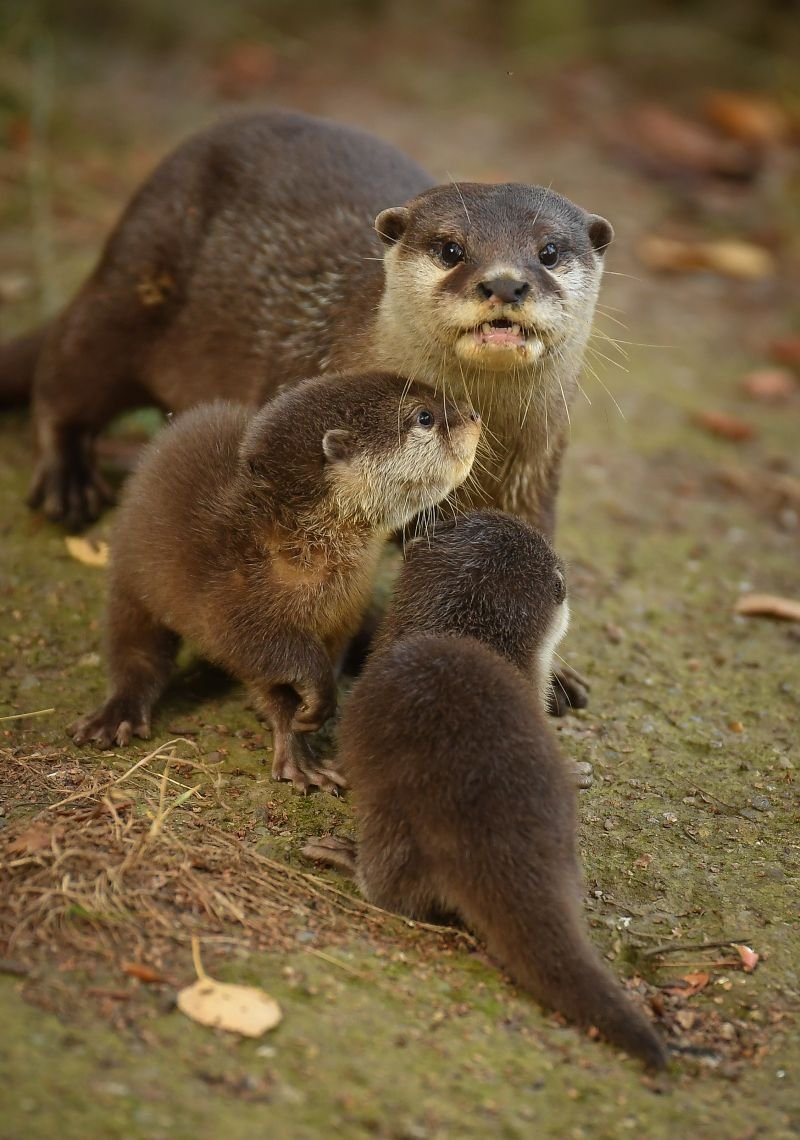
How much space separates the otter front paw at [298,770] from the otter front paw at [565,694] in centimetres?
60

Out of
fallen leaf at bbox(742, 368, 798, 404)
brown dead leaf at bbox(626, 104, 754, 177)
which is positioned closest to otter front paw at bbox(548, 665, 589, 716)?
fallen leaf at bbox(742, 368, 798, 404)

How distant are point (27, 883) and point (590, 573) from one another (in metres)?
2.13

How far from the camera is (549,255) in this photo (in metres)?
3.02

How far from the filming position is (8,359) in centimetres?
439

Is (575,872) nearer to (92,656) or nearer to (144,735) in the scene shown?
(144,735)

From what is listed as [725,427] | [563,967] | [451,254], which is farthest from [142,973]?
[725,427]

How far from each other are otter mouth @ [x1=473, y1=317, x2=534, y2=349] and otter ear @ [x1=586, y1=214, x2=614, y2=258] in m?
0.53

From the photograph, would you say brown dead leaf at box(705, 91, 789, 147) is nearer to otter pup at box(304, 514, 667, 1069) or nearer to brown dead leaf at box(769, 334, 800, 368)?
brown dead leaf at box(769, 334, 800, 368)

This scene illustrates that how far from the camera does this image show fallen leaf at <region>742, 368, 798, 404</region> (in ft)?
17.9

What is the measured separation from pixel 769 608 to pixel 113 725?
6.20 feet

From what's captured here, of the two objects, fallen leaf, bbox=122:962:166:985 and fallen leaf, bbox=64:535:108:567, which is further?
fallen leaf, bbox=64:535:108:567

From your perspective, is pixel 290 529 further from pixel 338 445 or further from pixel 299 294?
pixel 299 294

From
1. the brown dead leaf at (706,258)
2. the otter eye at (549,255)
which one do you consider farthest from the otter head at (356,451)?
the brown dead leaf at (706,258)

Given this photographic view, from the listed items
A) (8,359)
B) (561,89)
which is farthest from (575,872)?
(561,89)
